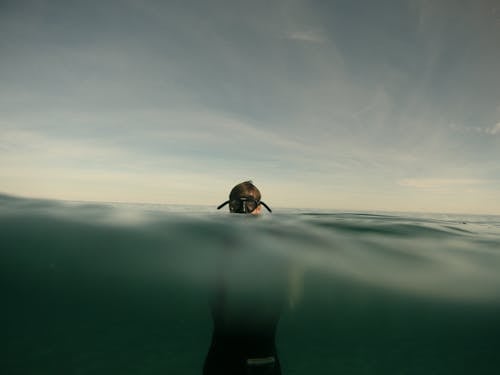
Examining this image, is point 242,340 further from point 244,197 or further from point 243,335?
point 244,197

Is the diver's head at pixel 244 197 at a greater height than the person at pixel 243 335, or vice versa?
the diver's head at pixel 244 197

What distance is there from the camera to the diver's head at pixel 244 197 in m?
4.48

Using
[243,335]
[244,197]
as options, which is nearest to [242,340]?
[243,335]

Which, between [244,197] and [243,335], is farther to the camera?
[244,197]

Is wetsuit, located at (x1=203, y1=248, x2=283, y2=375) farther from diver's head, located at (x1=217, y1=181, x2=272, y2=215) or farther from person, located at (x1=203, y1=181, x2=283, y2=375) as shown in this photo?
diver's head, located at (x1=217, y1=181, x2=272, y2=215)

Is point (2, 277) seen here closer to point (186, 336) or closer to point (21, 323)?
point (186, 336)

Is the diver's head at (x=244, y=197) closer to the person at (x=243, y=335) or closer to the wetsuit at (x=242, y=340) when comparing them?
the person at (x=243, y=335)

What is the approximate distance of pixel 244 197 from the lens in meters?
4.48

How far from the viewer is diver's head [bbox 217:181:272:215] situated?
4480mm

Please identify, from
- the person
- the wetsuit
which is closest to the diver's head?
the person

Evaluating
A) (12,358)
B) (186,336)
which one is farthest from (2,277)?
(186,336)

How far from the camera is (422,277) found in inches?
211

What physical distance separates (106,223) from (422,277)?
7249 mm

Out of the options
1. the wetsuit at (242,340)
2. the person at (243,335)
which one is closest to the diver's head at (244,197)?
the person at (243,335)
